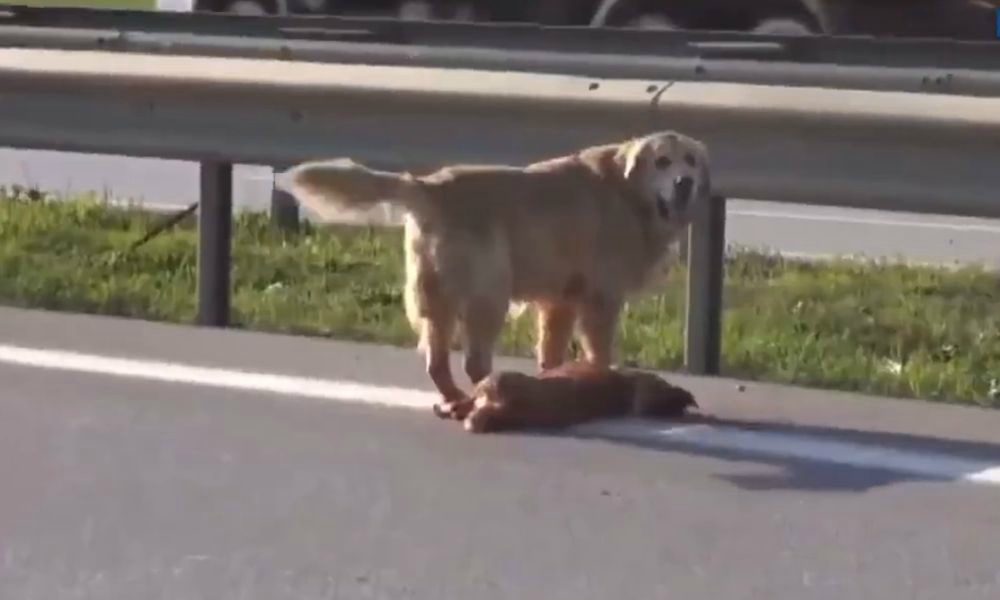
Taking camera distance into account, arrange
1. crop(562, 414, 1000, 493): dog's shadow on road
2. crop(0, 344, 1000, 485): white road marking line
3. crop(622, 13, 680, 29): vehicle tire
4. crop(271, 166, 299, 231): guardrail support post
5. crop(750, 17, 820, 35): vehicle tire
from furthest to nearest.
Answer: crop(622, 13, 680, 29): vehicle tire < crop(750, 17, 820, 35): vehicle tire < crop(271, 166, 299, 231): guardrail support post < crop(0, 344, 1000, 485): white road marking line < crop(562, 414, 1000, 493): dog's shadow on road

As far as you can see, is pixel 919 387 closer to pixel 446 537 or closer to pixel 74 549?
pixel 446 537

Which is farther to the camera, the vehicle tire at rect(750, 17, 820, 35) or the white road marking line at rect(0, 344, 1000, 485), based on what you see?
the vehicle tire at rect(750, 17, 820, 35)

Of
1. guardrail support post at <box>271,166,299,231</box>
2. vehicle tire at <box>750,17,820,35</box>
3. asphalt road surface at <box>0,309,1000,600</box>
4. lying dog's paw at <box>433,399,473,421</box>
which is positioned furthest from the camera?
vehicle tire at <box>750,17,820,35</box>

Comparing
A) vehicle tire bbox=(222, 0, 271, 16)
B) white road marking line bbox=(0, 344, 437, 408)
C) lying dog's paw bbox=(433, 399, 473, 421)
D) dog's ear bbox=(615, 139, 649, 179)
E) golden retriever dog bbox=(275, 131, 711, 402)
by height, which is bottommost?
lying dog's paw bbox=(433, 399, 473, 421)

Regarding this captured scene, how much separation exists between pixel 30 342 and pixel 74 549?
2487mm

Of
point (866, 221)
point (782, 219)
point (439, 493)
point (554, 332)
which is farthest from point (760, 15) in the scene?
point (439, 493)

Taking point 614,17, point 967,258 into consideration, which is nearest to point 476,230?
point 967,258

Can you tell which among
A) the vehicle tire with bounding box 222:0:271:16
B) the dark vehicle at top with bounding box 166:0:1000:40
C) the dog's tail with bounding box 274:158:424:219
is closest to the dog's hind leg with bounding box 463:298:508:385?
the dog's tail with bounding box 274:158:424:219

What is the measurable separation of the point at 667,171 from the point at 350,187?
932 millimetres

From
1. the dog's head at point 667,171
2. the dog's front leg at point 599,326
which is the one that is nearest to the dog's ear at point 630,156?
the dog's head at point 667,171

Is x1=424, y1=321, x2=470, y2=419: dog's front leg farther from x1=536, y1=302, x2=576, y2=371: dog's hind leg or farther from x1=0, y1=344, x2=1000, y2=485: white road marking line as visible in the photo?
x1=536, y1=302, x2=576, y2=371: dog's hind leg

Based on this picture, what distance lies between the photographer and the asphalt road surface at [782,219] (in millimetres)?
11812

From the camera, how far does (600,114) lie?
315 inches

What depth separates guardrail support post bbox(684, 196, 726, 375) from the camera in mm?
7812
